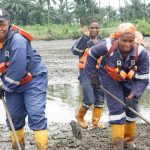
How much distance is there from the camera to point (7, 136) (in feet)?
23.9

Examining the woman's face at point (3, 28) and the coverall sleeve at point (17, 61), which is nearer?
the coverall sleeve at point (17, 61)

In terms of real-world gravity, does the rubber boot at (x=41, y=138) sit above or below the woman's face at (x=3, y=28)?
below

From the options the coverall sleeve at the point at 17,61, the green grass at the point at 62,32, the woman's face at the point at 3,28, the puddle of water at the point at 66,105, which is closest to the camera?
the coverall sleeve at the point at 17,61

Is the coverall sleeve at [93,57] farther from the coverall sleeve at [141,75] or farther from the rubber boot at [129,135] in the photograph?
the rubber boot at [129,135]

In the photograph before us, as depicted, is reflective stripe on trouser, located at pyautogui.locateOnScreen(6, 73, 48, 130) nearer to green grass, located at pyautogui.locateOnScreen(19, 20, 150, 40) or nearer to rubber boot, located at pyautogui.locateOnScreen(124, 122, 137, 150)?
rubber boot, located at pyautogui.locateOnScreen(124, 122, 137, 150)

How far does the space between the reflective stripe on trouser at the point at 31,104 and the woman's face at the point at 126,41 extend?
3.40ft

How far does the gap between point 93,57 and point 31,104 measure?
1.24m

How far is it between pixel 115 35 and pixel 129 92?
2.68ft

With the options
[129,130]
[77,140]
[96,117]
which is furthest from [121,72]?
[96,117]

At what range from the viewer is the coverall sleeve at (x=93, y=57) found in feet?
19.2

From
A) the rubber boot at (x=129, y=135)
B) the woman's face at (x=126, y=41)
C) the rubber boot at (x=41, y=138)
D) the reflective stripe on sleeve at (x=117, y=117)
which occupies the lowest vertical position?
the rubber boot at (x=129, y=135)

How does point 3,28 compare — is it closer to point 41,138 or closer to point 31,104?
point 31,104

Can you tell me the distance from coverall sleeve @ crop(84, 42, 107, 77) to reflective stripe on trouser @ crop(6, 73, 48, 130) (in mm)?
834

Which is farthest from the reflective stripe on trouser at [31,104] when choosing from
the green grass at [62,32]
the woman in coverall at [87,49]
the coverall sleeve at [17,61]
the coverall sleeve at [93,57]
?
the green grass at [62,32]
